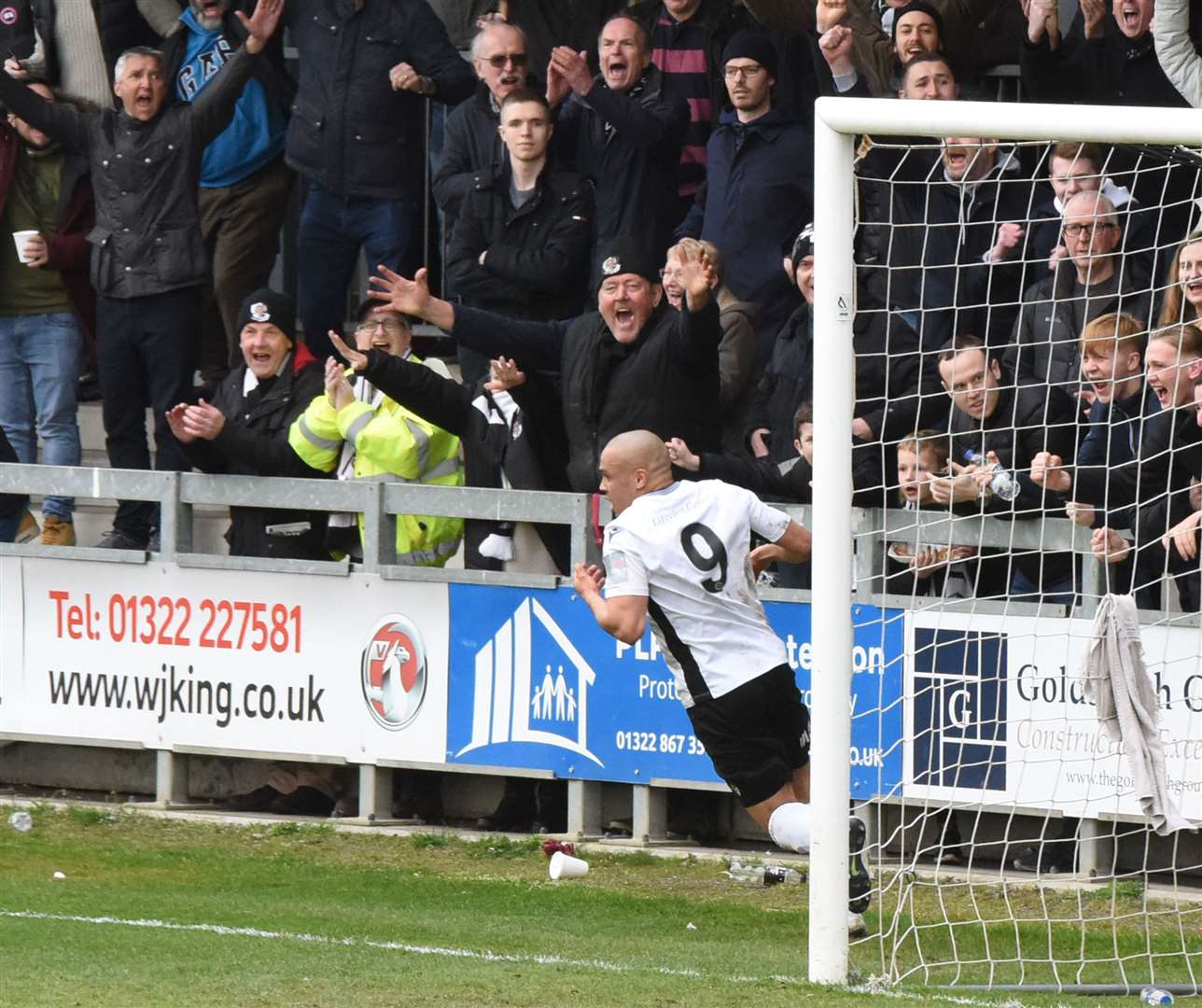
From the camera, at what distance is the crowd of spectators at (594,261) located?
9234 millimetres

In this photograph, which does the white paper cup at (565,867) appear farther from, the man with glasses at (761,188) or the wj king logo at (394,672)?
the man with glasses at (761,188)

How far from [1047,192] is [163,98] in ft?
15.7

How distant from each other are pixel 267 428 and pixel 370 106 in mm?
2034

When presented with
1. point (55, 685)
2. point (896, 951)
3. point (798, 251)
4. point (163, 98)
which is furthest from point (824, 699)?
point (163, 98)

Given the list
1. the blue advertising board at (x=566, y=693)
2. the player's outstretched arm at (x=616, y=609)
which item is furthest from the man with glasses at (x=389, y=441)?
the player's outstretched arm at (x=616, y=609)

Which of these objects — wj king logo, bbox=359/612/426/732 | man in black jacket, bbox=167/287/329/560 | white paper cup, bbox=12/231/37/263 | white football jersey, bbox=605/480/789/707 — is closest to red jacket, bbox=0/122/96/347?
white paper cup, bbox=12/231/37/263

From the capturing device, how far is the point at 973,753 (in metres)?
9.52

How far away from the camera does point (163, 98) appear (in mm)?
12211

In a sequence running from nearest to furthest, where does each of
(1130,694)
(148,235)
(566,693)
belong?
(1130,694), (566,693), (148,235)

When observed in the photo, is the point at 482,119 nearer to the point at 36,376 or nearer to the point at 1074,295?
the point at 36,376

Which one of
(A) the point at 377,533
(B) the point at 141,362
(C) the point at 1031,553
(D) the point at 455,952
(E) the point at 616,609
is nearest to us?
(D) the point at 455,952

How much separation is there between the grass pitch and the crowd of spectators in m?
1.42

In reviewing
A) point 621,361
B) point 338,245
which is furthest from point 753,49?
point 338,245

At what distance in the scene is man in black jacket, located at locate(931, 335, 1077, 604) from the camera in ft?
29.9
